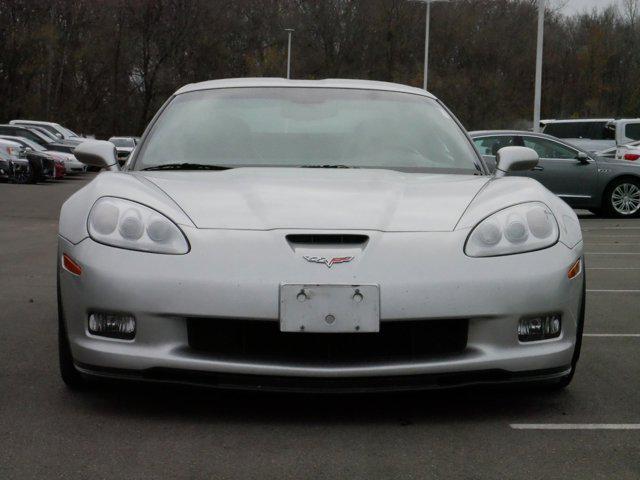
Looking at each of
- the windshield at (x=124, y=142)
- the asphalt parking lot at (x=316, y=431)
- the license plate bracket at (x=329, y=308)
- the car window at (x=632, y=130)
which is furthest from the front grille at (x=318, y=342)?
the windshield at (x=124, y=142)

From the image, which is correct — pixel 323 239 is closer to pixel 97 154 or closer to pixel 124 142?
pixel 97 154

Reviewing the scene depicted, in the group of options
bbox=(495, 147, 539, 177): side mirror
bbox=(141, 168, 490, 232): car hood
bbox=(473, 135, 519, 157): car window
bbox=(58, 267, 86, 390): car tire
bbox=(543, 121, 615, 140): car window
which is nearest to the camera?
bbox=(141, 168, 490, 232): car hood

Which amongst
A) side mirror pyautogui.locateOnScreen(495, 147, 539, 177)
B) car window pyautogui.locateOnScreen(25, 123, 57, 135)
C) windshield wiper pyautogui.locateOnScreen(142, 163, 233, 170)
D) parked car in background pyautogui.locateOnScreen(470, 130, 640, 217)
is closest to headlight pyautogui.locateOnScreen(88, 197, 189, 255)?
windshield wiper pyautogui.locateOnScreen(142, 163, 233, 170)

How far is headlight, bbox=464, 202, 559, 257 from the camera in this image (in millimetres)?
4082

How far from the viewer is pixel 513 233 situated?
4145mm

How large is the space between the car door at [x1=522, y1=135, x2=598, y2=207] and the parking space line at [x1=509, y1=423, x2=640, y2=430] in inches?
575

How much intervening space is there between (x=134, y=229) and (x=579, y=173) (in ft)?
50.7

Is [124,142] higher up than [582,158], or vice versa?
[582,158]

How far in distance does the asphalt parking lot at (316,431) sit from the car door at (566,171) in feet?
43.9

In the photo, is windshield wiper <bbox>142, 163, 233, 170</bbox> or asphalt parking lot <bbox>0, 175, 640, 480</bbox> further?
windshield wiper <bbox>142, 163, 233, 170</bbox>

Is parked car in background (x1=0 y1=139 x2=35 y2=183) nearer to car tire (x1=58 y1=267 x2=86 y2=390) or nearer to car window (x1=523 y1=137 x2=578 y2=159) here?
car window (x1=523 y1=137 x2=578 y2=159)

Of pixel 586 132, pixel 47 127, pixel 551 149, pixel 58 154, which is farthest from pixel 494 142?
pixel 47 127

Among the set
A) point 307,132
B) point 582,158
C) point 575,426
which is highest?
point 307,132

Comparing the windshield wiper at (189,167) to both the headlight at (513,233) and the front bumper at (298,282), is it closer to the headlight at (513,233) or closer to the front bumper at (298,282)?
the front bumper at (298,282)
